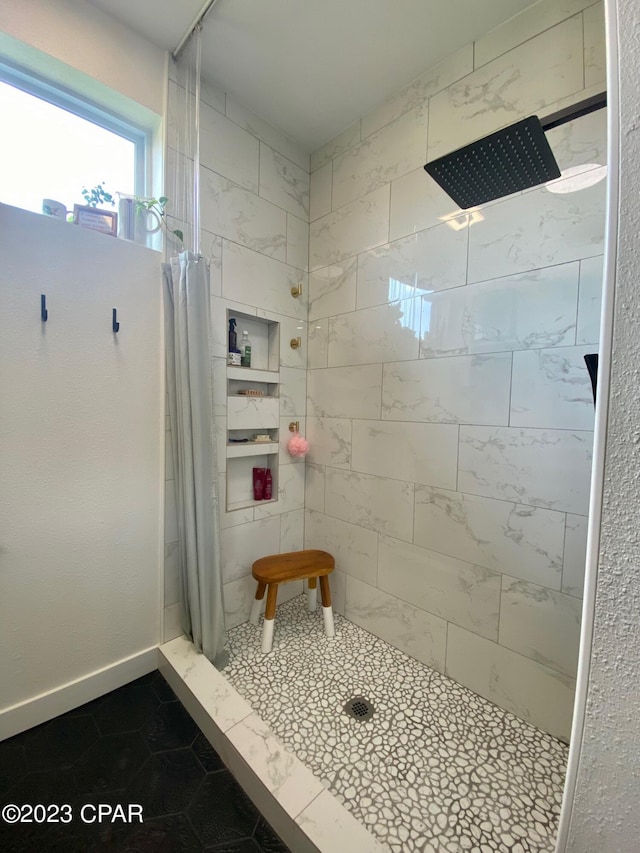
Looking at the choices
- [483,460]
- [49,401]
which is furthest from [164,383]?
[483,460]

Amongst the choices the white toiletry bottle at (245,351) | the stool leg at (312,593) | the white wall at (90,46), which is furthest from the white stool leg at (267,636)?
the white wall at (90,46)

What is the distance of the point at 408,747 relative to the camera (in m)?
1.27

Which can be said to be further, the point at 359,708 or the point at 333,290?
the point at 333,290

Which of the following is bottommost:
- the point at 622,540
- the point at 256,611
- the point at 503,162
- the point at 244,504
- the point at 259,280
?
the point at 256,611

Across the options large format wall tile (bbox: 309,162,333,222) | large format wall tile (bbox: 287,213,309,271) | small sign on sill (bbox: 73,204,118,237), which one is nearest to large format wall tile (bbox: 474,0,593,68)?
large format wall tile (bbox: 309,162,333,222)

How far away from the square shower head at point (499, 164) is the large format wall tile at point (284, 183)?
142 cm

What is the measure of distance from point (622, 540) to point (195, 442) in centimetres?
145

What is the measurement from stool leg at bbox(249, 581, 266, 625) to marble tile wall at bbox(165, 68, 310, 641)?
63 millimetres

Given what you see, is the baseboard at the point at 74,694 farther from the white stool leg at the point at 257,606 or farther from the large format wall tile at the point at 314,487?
the large format wall tile at the point at 314,487

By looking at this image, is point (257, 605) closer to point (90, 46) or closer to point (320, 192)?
point (320, 192)

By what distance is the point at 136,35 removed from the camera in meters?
1.47

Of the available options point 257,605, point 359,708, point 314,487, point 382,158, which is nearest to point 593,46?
point 382,158

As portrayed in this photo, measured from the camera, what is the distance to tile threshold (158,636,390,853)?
0.95 metres

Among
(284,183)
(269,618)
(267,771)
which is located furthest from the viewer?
(284,183)
